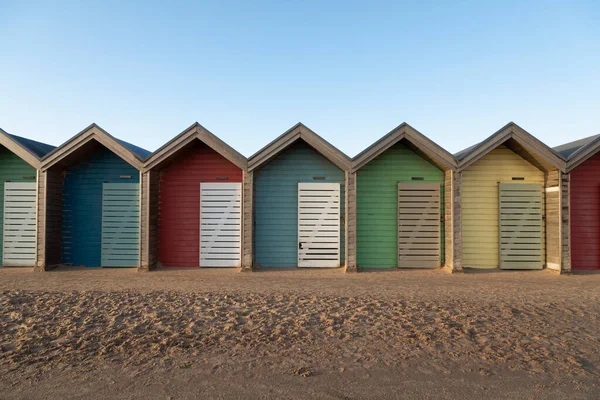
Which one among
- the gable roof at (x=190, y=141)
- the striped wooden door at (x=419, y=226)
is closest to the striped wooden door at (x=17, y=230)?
the gable roof at (x=190, y=141)

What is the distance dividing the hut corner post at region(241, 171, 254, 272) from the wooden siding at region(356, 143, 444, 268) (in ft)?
11.1

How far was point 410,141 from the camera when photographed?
10.9m

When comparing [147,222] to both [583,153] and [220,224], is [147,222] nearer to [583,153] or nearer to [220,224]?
[220,224]

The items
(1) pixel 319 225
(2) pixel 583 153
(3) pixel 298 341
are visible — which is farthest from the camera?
(1) pixel 319 225

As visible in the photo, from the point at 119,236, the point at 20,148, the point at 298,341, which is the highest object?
the point at 20,148

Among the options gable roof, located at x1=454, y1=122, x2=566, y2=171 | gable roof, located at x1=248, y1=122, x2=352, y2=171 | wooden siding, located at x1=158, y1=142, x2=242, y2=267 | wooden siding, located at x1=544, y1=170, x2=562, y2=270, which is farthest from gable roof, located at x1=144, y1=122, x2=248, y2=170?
wooden siding, located at x1=544, y1=170, x2=562, y2=270

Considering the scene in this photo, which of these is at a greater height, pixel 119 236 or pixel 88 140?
pixel 88 140

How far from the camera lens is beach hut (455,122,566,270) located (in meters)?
11.1

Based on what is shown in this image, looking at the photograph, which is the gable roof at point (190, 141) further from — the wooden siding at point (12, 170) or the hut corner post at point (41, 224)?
the wooden siding at point (12, 170)

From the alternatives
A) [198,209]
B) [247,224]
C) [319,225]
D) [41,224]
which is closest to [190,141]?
[198,209]

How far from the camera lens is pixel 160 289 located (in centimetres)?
848

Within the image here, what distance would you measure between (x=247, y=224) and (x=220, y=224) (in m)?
1.34

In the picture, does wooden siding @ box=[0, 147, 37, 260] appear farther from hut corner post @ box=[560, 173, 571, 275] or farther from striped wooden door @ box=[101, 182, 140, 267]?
hut corner post @ box=[560, 173, 571, 275]

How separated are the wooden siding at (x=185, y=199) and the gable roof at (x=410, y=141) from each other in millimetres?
3985
